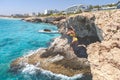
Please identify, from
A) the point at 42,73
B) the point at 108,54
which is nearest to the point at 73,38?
the point at 42,73

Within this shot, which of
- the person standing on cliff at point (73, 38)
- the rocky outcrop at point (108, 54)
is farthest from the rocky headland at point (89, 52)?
the person standing on cliff at point (73, 38)

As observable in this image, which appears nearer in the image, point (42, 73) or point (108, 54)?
point (108, 54)

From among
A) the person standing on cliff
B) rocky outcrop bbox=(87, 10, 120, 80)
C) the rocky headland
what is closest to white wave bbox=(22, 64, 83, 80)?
the rocky headland

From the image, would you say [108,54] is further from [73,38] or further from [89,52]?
[73,38]

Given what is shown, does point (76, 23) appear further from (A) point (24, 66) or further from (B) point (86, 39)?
(A) point (24, 66)

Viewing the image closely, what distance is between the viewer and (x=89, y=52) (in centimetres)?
1032

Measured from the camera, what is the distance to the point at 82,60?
56.9ft

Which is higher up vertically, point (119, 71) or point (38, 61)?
point (119, 71)

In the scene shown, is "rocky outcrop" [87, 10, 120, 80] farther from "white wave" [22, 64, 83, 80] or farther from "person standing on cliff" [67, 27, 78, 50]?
"person standing on cliff" [67, 27, 78, 50]

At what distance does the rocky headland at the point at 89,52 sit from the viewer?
858cm

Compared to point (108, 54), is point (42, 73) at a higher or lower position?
lower

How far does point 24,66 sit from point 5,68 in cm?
190

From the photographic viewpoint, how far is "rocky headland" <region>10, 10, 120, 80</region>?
8.58 metres

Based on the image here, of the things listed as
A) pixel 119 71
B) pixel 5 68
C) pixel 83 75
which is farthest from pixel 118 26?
pixel 5 68
